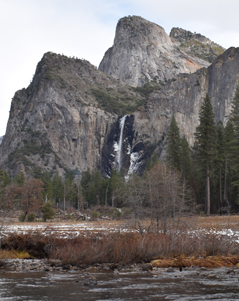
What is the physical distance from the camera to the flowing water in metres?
11.9

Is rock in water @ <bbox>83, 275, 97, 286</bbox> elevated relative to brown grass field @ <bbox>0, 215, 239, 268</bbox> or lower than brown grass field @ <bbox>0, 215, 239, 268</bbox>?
lower

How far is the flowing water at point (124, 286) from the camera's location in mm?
11930

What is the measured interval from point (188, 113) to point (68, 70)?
75783 millimetres

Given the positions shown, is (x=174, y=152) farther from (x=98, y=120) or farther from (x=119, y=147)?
(x=98, y=120)

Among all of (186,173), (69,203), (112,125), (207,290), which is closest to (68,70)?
(112,125)

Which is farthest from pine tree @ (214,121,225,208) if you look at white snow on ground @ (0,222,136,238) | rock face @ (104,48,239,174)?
rock face @ (104,48,239,174)

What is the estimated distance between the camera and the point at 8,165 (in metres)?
154

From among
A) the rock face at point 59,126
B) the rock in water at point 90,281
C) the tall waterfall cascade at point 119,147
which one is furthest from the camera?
the tall waterfall cascade at point 119,147

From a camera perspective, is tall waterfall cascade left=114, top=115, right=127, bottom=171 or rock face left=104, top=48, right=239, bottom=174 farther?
tall waterfall cascade left=114, top=115, right=127, bottom=171

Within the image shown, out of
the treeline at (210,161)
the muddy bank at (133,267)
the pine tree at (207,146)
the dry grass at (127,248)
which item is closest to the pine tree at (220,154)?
the treeline at (210,161)

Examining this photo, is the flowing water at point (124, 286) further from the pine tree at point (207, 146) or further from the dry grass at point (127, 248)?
the pine tree at point (207, 146)

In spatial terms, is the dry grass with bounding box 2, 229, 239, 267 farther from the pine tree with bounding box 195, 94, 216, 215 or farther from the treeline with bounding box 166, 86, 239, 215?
the pine tree with bounding box 195, 94, 216, 215

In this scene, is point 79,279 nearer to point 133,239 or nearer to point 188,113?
point 133,239

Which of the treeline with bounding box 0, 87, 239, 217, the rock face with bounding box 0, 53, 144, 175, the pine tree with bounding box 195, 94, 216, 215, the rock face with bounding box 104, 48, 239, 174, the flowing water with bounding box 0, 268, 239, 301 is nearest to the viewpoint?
the flowing water with bounding box 0, 268, 239, 301
